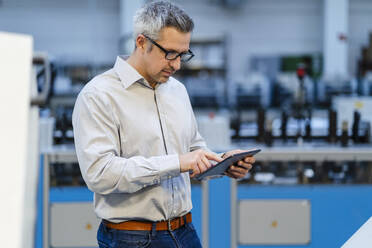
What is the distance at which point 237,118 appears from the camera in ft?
12.5

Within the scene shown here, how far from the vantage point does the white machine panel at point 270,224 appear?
3.37 metres

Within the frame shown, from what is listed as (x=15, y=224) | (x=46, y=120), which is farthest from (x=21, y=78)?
(x=46, y=120)

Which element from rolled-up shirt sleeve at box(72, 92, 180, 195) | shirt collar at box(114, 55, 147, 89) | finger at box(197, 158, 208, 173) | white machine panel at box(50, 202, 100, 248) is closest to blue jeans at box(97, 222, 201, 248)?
rolled-up shirt sleeve at box(72, 92, 180, 195)

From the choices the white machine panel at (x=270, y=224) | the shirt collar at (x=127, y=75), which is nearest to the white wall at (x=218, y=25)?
the white machine panel at (x=270, y=224)

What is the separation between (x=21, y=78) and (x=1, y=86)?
45 millimetres

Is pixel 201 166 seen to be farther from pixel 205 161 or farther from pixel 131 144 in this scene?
pixel 131 144

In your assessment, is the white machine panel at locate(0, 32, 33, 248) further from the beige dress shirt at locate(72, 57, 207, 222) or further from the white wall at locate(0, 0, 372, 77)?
the white wall at locate(0, 0, 372, 77)

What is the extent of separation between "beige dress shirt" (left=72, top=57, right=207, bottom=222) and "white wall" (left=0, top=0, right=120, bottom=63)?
26.3 ft

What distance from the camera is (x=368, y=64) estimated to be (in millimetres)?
8984

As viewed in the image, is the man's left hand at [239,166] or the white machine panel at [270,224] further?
the white machine panel at [270,224]

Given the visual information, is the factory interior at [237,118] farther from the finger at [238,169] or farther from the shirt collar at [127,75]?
the finger at [238,169]

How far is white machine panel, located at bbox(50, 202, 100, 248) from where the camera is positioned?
336 cm

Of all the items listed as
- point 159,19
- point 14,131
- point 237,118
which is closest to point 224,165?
point 159,19

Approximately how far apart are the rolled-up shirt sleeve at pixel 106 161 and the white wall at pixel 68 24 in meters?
8.10
